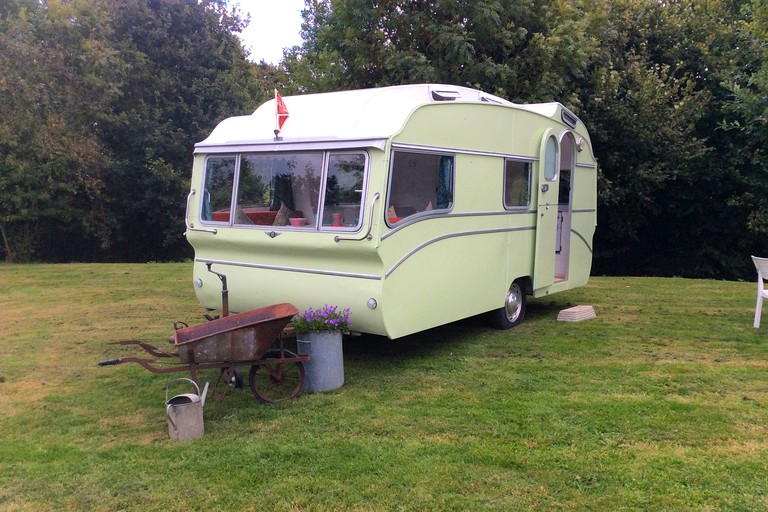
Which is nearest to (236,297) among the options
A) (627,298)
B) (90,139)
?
(627,298)

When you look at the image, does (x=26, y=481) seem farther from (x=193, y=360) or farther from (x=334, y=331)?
(x=334, y=331)

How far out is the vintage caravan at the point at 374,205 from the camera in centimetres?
584

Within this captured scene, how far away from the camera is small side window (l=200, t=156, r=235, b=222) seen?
6.77m

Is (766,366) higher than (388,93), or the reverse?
(388,93)

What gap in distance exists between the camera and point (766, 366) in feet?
20.6

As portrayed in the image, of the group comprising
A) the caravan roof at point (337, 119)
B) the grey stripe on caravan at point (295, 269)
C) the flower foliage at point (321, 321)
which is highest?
the caravan roof at point (337, 119)

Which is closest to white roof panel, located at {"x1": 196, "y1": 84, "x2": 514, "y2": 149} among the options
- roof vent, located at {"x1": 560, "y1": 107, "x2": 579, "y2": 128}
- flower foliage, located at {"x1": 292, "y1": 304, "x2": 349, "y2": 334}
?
flower foliage, located at {"x1": 292, "y1": 304, "x2": 349, "y2": 334}

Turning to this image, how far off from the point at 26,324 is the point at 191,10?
14.4 meters

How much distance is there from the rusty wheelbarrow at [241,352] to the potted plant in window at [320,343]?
116mm

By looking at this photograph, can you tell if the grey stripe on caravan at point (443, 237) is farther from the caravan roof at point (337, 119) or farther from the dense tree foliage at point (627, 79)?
the dense tree foliage at point (627, 79)

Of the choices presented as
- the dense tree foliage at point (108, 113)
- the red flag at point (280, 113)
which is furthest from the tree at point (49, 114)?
the red flag at point (280, 113)

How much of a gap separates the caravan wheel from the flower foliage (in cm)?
280

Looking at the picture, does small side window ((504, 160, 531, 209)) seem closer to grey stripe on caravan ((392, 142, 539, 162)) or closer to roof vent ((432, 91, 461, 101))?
grey stripe on caravan ((392, 142, 539, 162))

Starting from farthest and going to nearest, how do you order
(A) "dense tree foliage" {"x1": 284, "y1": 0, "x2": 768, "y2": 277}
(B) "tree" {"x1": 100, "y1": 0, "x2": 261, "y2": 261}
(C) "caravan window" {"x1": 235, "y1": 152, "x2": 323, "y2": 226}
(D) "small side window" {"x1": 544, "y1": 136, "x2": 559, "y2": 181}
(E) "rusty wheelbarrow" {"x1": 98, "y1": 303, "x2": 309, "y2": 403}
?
(B) "tree" {"x1": 100, "y1": 0, "x2": 261, "y2": 261}, (A) "dense tree foliage" {"x1": 284, "y1": 0, "x2": 768, "y2": 277}, (D) "small side window" {"x1": 544, "y1": 136, "x2": 559, "y2": 181}, (C) "caravan window" {"x1": 235, "y1": 152, "x2": 323, "y2": 226}, (E) "rusty wheelbarrow" {"x1": 98, "y1": 303, "x2": 309, "y2": 403}
